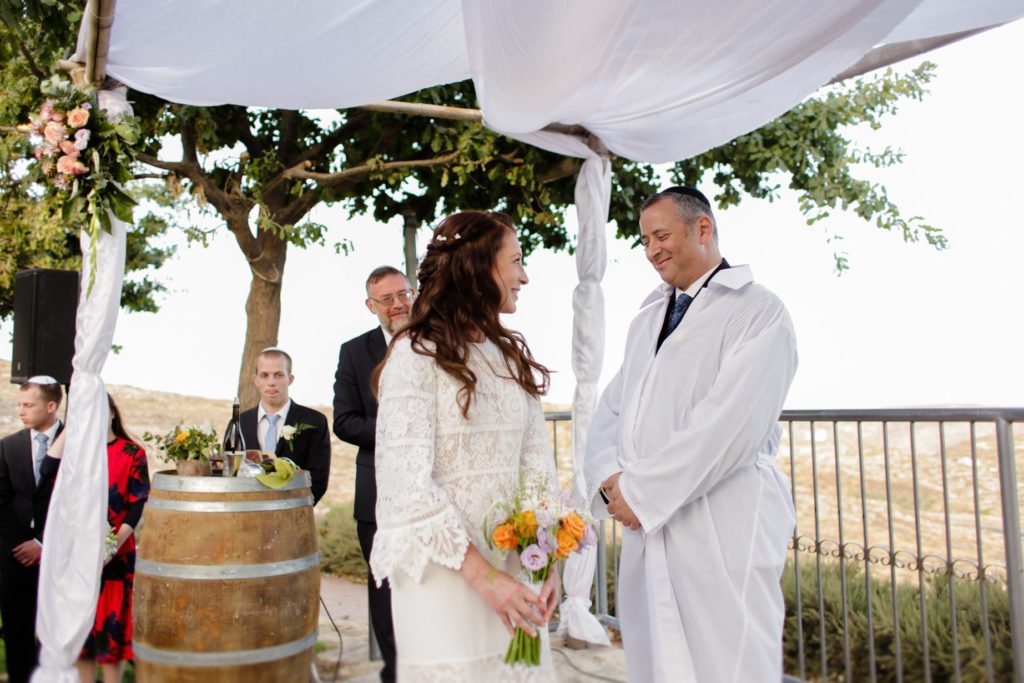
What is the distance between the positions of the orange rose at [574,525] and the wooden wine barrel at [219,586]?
1.66 metres

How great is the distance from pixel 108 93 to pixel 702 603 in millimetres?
3596

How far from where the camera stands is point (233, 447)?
388 cm

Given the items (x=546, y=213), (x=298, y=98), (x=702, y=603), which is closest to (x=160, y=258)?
(x=546, y=213)

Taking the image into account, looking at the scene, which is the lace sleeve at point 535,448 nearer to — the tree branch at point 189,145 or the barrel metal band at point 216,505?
the barrel metal band at point 216,505

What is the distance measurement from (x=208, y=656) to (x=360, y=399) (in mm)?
1545

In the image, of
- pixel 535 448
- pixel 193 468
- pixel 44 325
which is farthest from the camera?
pixel 44 325

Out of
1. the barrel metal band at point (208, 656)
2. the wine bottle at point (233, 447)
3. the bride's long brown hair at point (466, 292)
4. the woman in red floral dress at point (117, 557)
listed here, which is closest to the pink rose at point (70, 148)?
the woman in red floral dress at point (117, 557)

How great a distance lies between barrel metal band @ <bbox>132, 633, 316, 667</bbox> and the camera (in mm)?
3125

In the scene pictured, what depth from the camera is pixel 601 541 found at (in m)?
5.61

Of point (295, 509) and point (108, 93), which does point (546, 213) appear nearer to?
point (108, 93)

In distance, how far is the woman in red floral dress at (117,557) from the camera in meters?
4.13

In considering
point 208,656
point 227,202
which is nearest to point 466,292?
point 208,656

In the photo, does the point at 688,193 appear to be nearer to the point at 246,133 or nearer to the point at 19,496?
the point at 19,496

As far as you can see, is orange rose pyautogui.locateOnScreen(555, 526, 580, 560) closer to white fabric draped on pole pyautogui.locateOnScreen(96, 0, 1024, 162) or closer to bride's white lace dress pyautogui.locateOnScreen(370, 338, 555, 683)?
bride's white lace dress pyautogui.locateOnScreen(370, 338, 555, 683)
